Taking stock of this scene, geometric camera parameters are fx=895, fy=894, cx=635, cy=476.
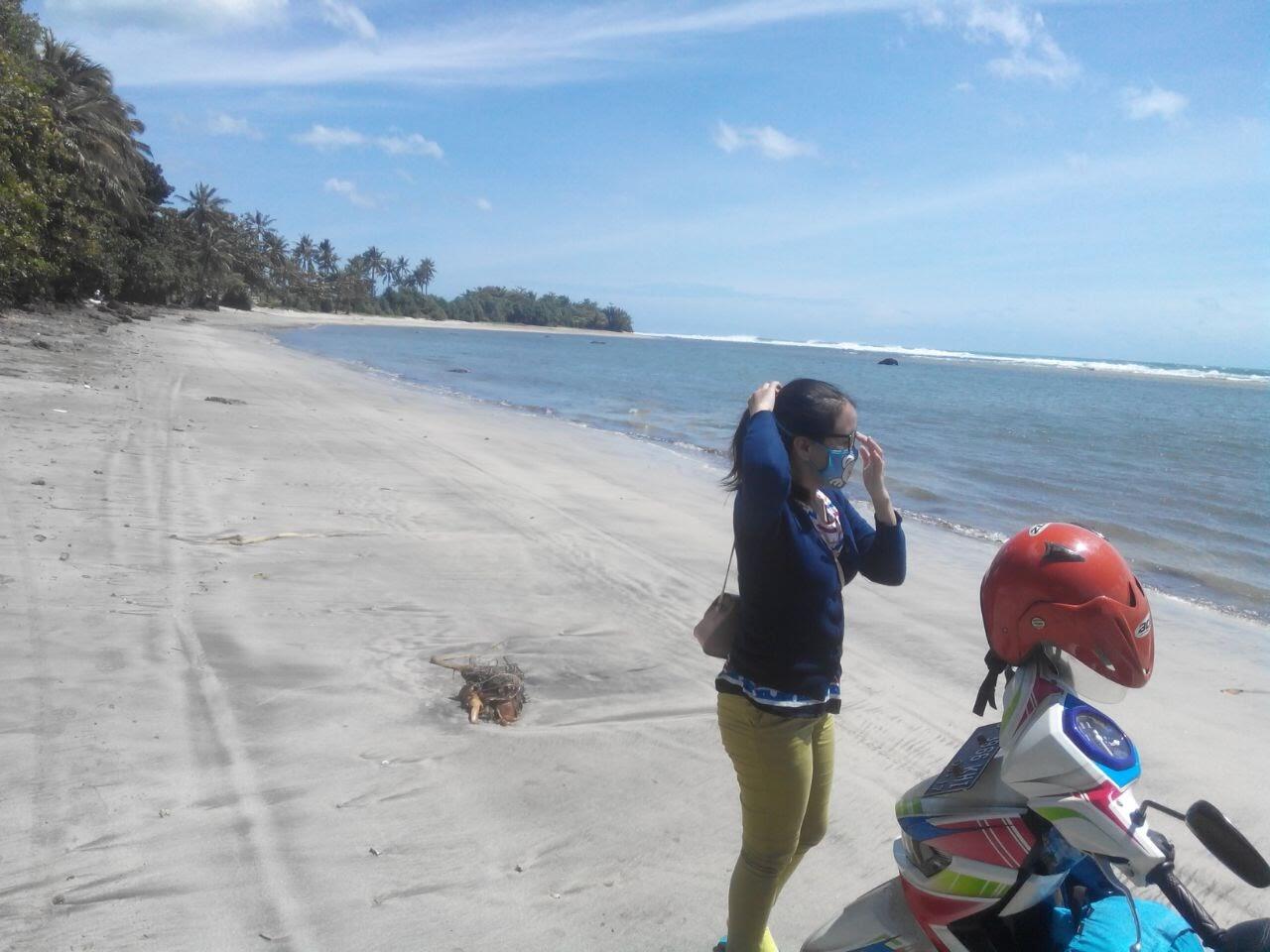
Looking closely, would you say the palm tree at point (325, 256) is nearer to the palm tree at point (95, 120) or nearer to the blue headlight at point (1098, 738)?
the palm tree at point (95, 120)

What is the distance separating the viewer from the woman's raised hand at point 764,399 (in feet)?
7.86

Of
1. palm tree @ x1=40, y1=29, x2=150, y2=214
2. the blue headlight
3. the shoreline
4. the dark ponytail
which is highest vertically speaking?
palm tree @ x1=40, y1=29, x2=150, y2=214

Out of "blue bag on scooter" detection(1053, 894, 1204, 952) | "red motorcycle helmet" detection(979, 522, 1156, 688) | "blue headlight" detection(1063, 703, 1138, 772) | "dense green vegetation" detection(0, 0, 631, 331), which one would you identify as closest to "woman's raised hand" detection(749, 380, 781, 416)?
"red motorcycle helmet" detection(979, 522, 1156, 688)

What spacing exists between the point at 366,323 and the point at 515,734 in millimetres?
95048

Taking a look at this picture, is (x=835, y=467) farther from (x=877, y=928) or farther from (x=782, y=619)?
(x=877, y=928)

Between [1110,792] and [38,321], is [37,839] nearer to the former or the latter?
[1110,792]

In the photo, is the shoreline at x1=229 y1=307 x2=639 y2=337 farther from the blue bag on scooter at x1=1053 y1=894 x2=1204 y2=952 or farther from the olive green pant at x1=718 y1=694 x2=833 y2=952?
the blue bag on scooter at x1=1053 y1=894 x2=1204 y2=952

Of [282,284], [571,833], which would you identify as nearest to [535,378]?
[571,833]

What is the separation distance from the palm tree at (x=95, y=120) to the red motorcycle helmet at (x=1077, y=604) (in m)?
36.1

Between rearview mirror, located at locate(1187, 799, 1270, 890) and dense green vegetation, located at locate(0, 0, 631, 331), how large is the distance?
2238 cm

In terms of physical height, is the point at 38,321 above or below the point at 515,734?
above

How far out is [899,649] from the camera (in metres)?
5.95

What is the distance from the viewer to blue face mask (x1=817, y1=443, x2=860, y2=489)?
2.36m

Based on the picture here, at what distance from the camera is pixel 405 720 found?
412cm
